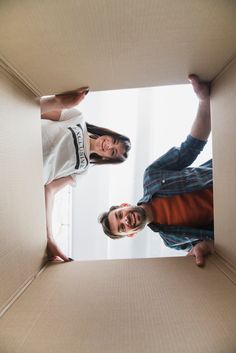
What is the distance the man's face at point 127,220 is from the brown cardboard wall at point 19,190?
0.31 m

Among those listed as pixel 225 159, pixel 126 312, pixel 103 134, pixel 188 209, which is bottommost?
pixel 126 312

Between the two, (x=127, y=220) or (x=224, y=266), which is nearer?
(x=224, y=266)

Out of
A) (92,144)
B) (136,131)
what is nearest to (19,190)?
(92,144)

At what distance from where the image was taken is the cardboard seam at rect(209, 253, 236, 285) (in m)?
0.57

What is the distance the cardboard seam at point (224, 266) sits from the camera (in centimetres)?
57

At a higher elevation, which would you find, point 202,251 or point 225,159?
point 225,159

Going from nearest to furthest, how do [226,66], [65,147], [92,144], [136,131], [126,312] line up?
[126,312] < [226,66] < [65,147] < [92,144] < [136,131]

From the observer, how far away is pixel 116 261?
2.33ft

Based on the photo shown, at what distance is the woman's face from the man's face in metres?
0.19

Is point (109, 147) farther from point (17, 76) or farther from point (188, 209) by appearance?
point (17, 76)

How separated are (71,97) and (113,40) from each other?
23cm

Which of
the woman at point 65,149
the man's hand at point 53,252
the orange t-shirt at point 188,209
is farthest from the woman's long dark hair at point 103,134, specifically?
the man's hand at point 53,252

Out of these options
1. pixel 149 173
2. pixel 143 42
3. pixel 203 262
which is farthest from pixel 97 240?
pixel 143 42

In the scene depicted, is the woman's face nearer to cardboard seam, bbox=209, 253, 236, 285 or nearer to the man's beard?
the man's beard
